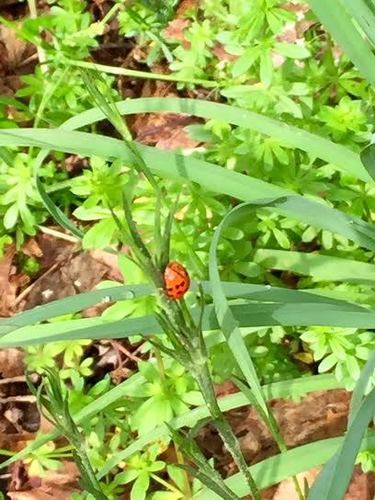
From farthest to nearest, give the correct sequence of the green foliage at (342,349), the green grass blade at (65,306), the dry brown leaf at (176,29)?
the dry brown leaf at (176,29) → the green foliage at (342,349) → the green grass blade at (65,306)

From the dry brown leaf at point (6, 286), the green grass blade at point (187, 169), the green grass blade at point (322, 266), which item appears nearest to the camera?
the green grass blade at point (187, 169)

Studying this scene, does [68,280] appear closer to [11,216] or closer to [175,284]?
[11,216]

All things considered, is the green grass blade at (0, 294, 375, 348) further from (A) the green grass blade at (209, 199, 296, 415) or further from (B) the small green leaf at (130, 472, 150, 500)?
(B) the small green leaf at (130, 472, 150, 500)

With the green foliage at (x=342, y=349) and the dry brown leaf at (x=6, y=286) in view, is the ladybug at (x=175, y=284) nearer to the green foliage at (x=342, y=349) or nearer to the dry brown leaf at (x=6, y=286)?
the green foliage at (x=342, y=349)

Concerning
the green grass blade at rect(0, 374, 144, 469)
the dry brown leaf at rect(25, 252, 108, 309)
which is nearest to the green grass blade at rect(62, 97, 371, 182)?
the green grass blade at rect(0, 374, 144, 469)

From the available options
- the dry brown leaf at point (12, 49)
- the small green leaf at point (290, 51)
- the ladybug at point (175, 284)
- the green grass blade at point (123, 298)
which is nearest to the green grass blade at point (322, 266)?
the green grass blade at point (123, 298)
